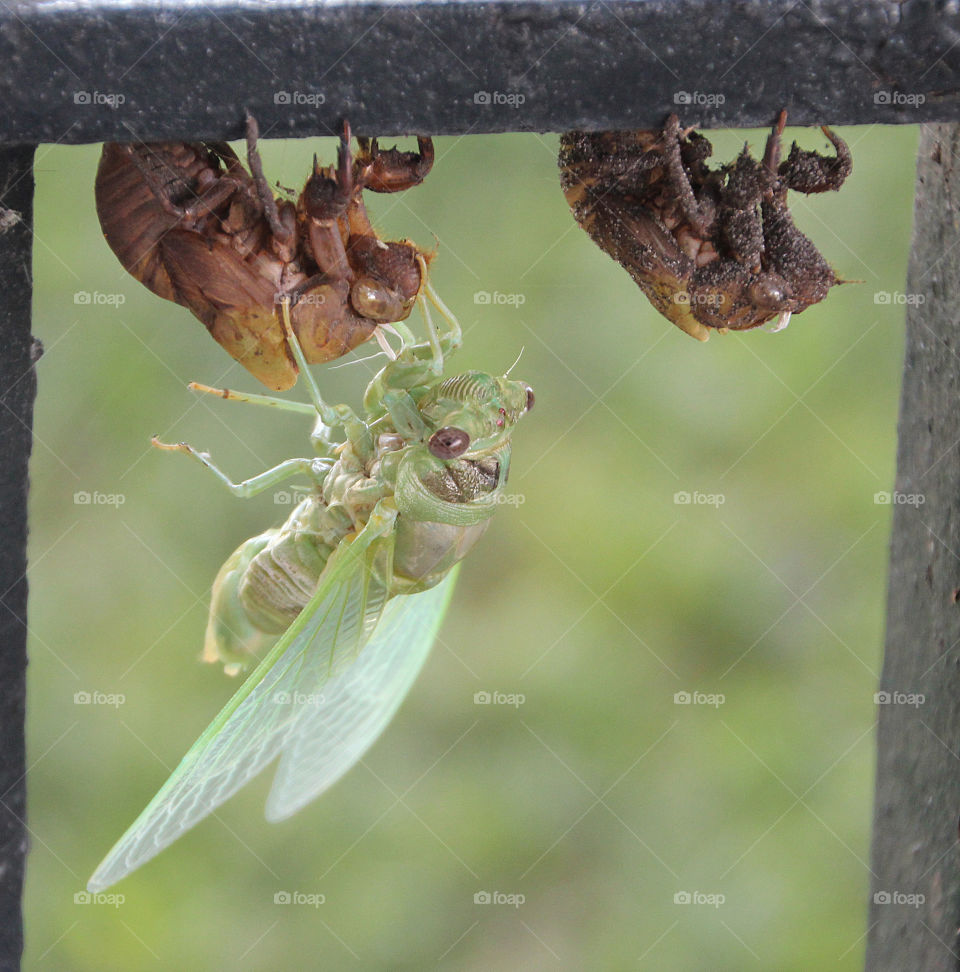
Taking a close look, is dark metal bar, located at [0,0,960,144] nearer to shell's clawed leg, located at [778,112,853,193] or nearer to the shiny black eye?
shell's clawed leg, located at [778,112,853,193]

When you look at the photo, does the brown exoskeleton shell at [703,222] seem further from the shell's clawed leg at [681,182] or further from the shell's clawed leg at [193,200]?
the shell's clawed leg at [193,200]

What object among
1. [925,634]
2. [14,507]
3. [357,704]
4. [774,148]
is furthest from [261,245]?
[357,704]

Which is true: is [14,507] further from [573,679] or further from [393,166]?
[573,679]

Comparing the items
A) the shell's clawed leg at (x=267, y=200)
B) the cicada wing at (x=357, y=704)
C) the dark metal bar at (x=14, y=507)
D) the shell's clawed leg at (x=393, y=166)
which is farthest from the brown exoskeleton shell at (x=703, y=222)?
the cicada wing at (x=357, y=704)

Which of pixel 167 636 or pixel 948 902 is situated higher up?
pixel 948 902

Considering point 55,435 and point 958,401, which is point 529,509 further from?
point 958,401

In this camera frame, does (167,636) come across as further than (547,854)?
No

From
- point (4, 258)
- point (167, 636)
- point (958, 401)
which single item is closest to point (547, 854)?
point (167, 636)

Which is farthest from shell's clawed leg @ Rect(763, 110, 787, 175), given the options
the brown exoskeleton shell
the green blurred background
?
the green blurred background
